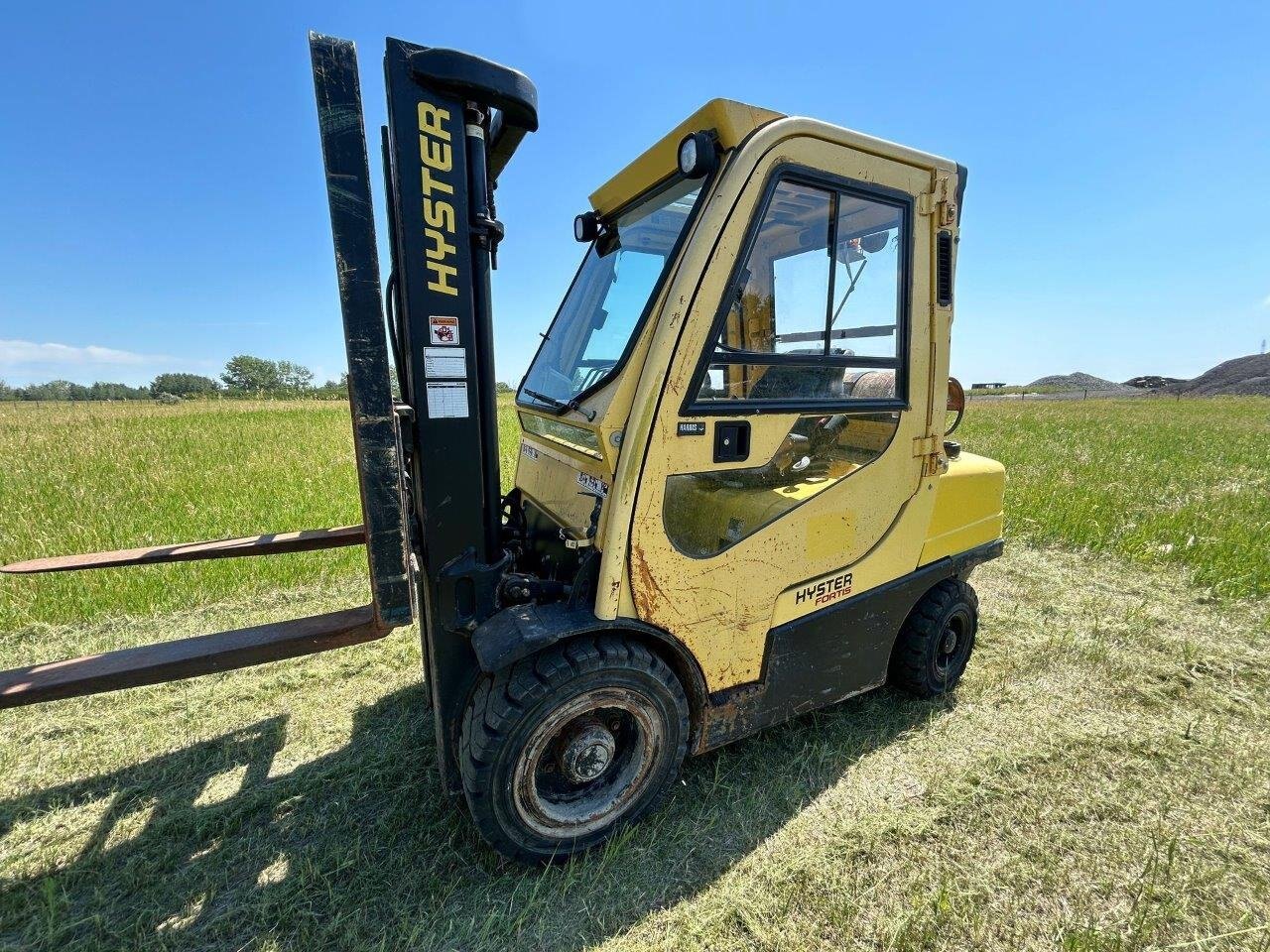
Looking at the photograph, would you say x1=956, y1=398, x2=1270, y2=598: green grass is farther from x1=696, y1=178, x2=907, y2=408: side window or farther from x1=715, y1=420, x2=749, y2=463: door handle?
x1=715, y1=420, x2=749, y2=463: door handle

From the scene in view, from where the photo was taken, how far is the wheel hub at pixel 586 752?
2201 mm

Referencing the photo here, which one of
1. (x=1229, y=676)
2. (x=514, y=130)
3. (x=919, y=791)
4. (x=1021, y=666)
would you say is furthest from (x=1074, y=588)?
(x=514, y=130)

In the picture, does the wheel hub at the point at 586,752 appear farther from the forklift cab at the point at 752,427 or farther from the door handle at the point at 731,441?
the door handle at the point at 731,441

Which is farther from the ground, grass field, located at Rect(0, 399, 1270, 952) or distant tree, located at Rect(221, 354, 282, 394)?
distant tree, located at Rect(221, 354, 282, 394)

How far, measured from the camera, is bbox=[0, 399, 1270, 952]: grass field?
202 cm

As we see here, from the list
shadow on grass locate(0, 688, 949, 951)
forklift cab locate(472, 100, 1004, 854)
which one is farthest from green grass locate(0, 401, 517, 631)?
forklift cab locate(472, 100, 1004, 854)

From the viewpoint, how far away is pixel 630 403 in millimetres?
2127

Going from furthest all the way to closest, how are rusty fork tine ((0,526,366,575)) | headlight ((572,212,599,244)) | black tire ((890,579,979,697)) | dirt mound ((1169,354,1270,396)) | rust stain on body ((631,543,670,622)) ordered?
dirt mound ((1169,354,1270,396)) → black tire ((890,579,979,697)) → headlight ((572,212,599,244)) → rusty fork tine ((0,526,366,575)) → rust stain on body ((631,543,670,622))

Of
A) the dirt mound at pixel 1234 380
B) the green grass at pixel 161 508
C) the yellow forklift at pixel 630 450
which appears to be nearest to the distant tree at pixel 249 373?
the green grass at pixel 161 508

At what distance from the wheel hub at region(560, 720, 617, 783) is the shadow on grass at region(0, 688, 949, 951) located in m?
0.33

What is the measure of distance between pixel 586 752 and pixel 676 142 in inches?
94.7

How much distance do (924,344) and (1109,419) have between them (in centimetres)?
2448

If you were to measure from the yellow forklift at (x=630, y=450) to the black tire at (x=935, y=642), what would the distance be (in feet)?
1.42

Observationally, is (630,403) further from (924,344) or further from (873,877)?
(873,877)
